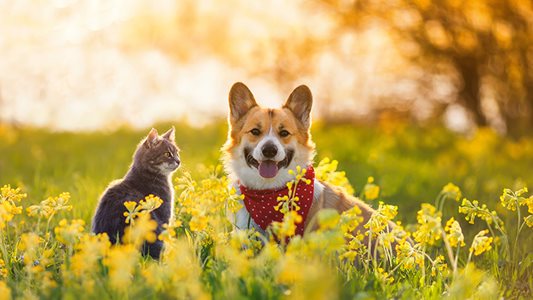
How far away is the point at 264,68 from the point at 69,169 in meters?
6.86

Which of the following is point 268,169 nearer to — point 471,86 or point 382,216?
point 382,216

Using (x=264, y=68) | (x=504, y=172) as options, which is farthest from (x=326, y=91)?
(x=504, y=172)

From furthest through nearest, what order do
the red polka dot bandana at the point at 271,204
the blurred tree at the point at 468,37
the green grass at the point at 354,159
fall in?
1. the blurred tree at the point at 468,37
2. the green grass at the point at 354,159
3. the red polka dot bandana at the point at 271,204

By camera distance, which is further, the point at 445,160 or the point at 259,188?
the point at 445,160

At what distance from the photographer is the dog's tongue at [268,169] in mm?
5402

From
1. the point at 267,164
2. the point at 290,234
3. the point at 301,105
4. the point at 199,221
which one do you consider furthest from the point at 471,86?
the point at 199,221

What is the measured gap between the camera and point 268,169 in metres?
5.41

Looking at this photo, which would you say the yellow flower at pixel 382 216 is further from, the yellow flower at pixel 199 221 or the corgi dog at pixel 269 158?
the yellow flower at pixel 199 221

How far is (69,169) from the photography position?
31.3 feet

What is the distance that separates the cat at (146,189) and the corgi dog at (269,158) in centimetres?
49

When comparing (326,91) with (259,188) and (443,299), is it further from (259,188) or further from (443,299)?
(443,299)

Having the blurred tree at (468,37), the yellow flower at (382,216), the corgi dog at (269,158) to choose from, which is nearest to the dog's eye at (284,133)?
the corgi dog at (269,158)

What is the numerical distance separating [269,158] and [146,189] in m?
0.97

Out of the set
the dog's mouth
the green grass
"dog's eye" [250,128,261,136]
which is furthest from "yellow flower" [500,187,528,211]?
"dog's eye" [250,128,261,136]
